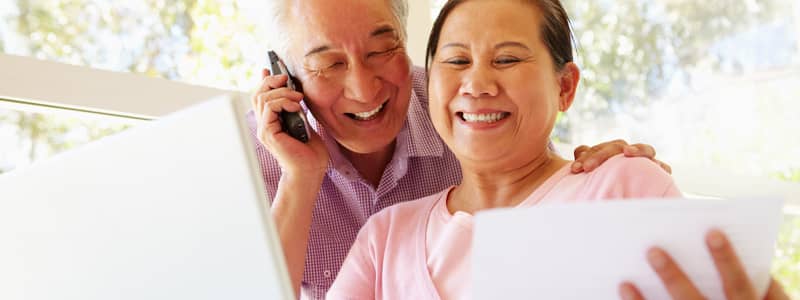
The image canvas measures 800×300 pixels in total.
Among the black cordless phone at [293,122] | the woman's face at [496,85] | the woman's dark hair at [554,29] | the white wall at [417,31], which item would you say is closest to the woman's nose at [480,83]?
the woman's face at [496,85]

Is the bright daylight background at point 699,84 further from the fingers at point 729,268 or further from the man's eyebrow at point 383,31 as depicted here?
the fingers at point 729,268

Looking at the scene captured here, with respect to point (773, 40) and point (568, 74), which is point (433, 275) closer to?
point (568, 74)

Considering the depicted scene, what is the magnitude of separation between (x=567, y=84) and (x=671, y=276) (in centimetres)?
64

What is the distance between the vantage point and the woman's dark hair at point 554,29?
4.37 ft

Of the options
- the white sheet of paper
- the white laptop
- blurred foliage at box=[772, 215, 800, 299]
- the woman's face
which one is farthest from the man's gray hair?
blurred foliage at box=[772, 215, 800, 299]

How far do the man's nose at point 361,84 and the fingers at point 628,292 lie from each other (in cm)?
88

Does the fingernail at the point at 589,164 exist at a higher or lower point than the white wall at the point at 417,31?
lower

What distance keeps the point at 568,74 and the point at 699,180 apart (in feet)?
5.80

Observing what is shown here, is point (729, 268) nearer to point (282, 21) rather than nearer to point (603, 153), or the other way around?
point (603, 153)

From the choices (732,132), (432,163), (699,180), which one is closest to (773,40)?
(732,132)

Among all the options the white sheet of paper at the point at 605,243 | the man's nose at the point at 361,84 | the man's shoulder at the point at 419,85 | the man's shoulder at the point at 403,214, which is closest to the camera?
the white sheet of paper at the point at 605,243

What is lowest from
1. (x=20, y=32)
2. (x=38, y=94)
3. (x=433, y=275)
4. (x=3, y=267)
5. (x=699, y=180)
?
(x=699, y=180)

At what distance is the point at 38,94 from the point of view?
5.65 feet

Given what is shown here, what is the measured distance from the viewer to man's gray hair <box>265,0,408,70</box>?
1.68m
